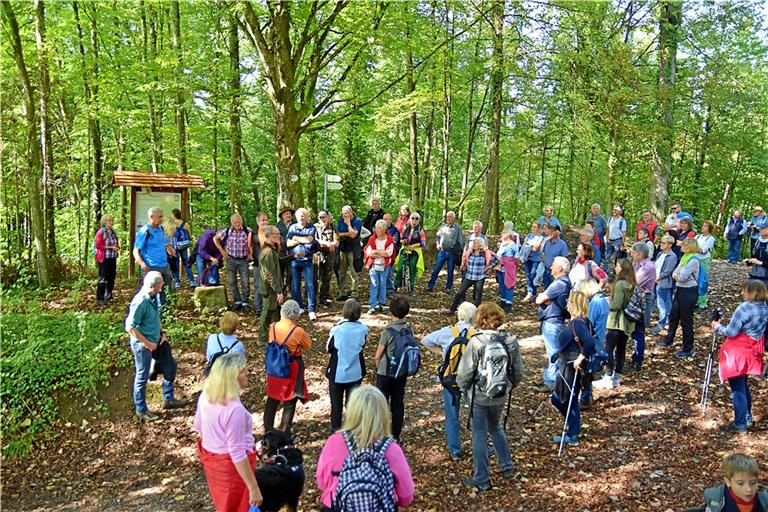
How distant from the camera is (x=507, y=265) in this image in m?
9.95

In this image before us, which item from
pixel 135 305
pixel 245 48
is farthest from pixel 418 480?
pixel 245 48

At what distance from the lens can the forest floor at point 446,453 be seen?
465cm

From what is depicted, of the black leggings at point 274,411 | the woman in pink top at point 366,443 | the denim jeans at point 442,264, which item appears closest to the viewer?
the woman in pink top at point 366,443

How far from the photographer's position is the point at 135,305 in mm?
5652

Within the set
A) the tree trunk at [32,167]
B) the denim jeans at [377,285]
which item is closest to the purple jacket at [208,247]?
the denim jeans at [377,285]

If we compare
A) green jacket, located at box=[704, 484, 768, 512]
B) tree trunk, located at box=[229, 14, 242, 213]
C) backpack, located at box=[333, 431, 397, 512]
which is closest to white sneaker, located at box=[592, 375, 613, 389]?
green jacket, located at box=[704, 484, 768, 512]

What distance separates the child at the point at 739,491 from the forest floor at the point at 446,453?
1381 mm

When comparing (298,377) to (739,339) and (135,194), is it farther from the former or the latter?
(135,194)

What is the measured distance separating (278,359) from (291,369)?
192 mm

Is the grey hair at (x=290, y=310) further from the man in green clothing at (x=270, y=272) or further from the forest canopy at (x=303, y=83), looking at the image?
the forest canopy at (x=303, y=83)

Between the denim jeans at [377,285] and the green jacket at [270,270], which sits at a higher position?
the green jacket at [270,270]

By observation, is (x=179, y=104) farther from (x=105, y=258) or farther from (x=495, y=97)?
(x=495, y=97)

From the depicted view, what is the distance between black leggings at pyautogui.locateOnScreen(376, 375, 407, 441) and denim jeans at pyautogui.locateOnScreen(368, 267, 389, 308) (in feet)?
13.7

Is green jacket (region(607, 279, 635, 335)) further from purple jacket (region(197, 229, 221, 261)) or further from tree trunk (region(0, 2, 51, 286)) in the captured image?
tree trunk (region(0, 2, 51, 286))
